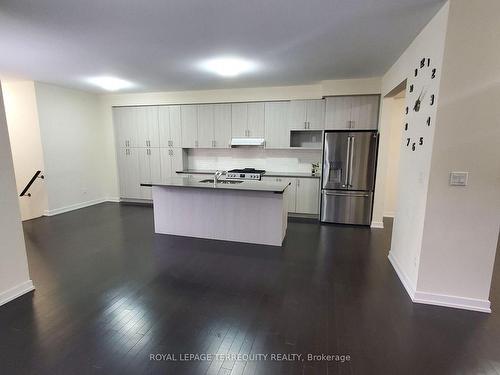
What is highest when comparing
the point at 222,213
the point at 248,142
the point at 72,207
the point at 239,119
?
the point at 239,119

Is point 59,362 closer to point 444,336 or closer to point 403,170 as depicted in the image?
point 444,336

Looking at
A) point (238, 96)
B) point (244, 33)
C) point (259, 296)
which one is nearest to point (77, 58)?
point (244, 33)

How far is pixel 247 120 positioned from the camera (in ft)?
17.9

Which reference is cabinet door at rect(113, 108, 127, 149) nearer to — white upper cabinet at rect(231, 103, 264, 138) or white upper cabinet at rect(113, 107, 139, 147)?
white upper cabinet at rect(113, 107, 139, 147)

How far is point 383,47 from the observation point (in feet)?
10.2

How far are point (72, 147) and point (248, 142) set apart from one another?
13.0ft

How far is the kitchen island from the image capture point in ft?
12.1

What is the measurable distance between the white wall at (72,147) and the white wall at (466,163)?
6.45m

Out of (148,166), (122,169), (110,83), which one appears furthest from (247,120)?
(122,169)

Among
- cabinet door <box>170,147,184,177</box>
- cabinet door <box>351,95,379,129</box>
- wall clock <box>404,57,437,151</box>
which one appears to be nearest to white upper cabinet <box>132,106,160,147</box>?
cabinet door <box>170,147,184,177</box>

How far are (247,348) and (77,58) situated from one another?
13.6ft

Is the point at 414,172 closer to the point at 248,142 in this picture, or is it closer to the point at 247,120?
the point at 248,142

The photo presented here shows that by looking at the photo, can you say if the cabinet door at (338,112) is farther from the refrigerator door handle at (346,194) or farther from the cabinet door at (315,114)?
the refrigerator door handle at (346,194)

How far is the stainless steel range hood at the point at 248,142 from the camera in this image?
17.5 feet
